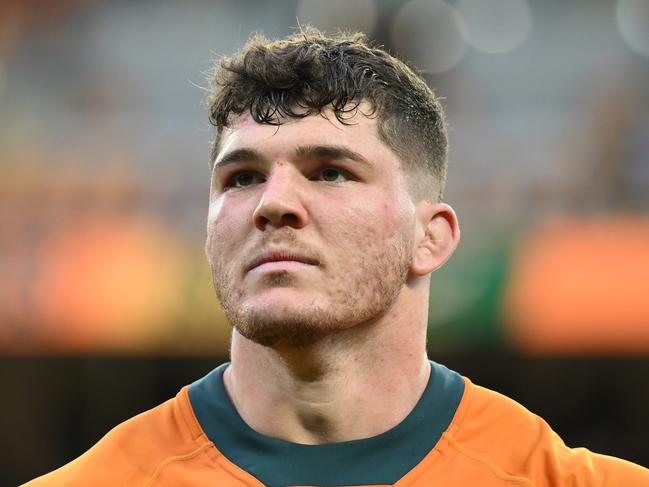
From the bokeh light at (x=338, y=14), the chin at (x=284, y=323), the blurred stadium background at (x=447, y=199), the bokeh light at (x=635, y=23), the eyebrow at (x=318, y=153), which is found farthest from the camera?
the bokeh light at (x=338, y=14)

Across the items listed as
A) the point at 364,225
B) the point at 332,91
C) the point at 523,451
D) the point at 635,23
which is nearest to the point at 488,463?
the point at 523,451

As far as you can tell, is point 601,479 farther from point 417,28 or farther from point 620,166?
point 417,28

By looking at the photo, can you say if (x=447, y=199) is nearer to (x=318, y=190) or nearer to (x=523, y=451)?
(x=523, y=451)

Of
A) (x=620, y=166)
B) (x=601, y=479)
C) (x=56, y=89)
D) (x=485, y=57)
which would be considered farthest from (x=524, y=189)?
(x=601, y=479)

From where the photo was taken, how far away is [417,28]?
28.0 ft

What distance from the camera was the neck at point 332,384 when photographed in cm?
251

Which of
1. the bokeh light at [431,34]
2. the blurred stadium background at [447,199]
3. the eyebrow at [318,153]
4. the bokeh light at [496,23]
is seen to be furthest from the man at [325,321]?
the bokeh light at [496,23]

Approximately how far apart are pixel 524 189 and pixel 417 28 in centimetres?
223

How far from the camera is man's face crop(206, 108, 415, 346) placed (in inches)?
92.7

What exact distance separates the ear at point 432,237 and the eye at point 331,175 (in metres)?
0.26

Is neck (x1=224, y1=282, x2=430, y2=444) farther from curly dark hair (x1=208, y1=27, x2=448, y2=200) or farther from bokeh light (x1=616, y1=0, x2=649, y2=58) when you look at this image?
bokeh light (x1=616, y1=0, x2=649, y2=58)

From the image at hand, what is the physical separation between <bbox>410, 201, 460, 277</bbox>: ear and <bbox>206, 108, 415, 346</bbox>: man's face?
0.21 feet

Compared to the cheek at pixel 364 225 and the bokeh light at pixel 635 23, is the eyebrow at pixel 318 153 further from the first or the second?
the bokeh light at pixel 635 23

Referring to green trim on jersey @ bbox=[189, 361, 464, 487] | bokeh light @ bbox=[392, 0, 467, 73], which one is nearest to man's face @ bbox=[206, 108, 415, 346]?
green trim on jersey @ bbox=[189, 361, 464, 487]
